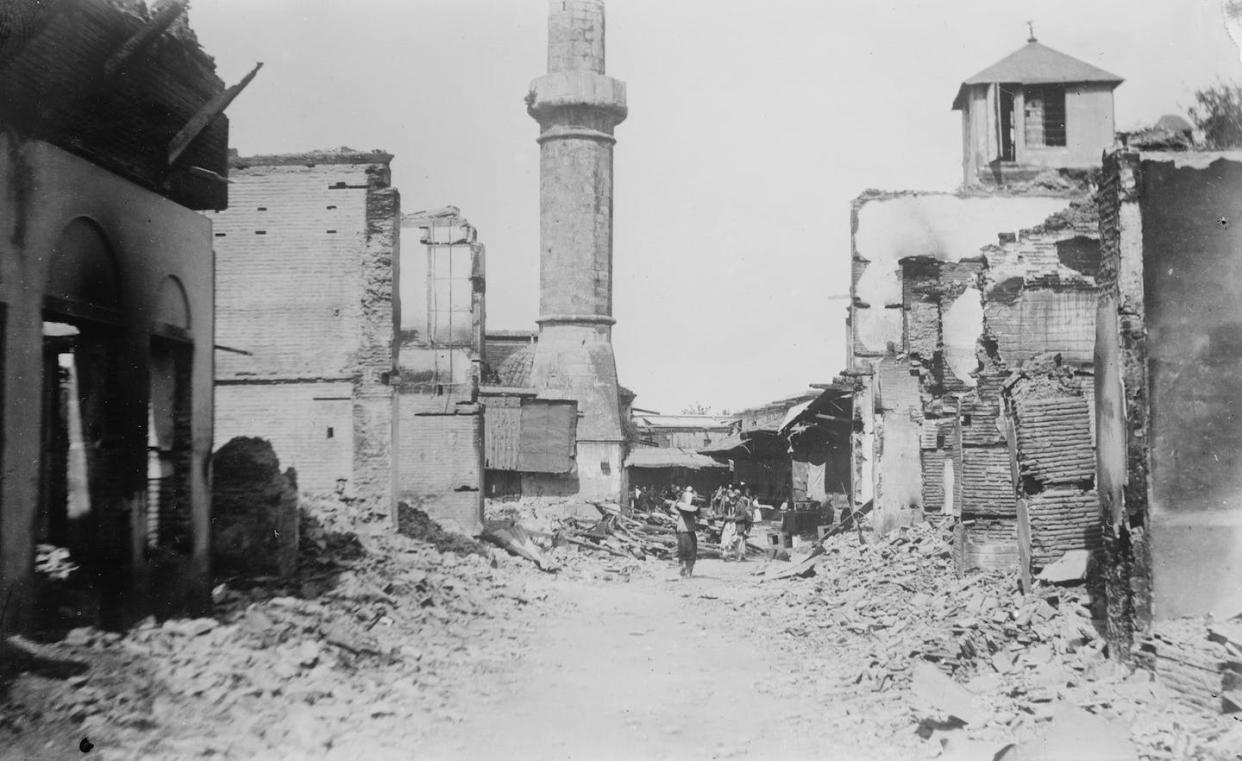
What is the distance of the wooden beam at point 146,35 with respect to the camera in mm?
8250

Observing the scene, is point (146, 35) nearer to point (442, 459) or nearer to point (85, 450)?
point (85, 450)

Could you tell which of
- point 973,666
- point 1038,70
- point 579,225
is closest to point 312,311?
point 973,666

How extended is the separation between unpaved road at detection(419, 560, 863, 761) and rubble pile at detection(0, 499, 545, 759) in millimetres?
438

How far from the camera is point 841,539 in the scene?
63.1ft

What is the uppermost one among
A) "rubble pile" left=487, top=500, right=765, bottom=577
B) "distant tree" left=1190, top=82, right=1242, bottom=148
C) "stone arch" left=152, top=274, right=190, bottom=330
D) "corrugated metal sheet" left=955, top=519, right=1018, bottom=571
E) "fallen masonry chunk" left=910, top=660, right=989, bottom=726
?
"distant tree" left=1190, top=82, right=1242, bottom=148

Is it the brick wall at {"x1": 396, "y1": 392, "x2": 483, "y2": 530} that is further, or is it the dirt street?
the brick wall at {"x1": 396, "y1": 392, "x2": 483, "y2": 530}

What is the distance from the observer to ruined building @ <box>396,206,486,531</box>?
66.1 feet

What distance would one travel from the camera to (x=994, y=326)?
12781 mm

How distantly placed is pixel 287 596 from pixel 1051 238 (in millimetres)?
10388

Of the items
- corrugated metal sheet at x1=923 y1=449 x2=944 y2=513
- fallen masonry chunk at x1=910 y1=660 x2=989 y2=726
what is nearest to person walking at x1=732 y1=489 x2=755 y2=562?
corrugated metal sheet at x1=923 y1=449 x2=944 y2=513

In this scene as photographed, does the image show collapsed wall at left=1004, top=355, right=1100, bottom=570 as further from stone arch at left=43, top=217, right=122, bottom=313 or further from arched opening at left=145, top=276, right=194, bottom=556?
stone arch at left=43, top=217, right=122, bottom=313

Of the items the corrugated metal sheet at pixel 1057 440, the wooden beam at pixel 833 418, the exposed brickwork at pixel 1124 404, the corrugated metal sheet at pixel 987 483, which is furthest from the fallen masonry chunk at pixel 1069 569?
the wooden beam at pixel 833 418

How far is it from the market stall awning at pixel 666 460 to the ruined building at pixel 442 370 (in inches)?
509

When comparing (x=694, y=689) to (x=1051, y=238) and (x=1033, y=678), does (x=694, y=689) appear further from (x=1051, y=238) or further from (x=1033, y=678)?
(x=1051, y=238)
